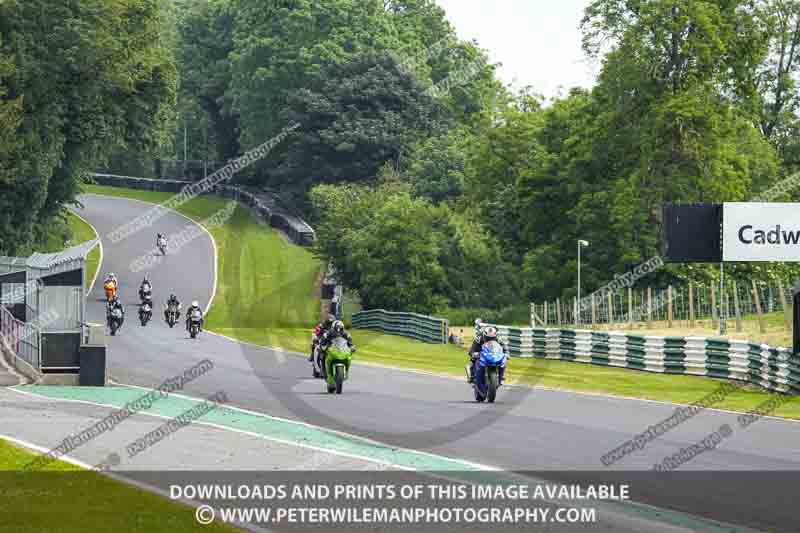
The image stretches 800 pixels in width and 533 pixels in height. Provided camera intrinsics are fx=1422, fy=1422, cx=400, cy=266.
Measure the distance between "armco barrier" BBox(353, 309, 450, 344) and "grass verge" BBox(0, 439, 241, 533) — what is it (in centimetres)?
3953

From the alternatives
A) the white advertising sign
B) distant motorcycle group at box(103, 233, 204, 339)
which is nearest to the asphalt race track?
distant motorcycle group at box(103, 233, 204, 339)

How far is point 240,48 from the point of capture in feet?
360

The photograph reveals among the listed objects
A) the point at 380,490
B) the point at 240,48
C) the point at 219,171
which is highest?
the point at 240,48

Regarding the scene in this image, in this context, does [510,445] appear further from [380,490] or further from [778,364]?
[778,364]

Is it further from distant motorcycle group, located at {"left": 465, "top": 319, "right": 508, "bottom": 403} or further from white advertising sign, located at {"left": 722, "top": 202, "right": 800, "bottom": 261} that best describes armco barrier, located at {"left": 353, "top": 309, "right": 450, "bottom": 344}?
distant motorcycle group, located at {"left": 465, "top": 319, "right": 508, "bottom": 403}

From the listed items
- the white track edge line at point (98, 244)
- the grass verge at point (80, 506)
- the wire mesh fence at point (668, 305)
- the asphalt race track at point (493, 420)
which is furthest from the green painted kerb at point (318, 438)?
the white track edge line at point (98, 244)

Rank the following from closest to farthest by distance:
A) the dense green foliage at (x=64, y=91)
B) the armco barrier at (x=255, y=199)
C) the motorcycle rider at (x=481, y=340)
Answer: the motorcycle rider at (x=481, y=340)
the dense green foliage at (x=64, y=91)
the armco barrier at (x=255, y=199)

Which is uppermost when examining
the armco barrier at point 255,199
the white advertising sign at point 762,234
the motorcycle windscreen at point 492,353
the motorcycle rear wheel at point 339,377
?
the armco barrier at point 255,199

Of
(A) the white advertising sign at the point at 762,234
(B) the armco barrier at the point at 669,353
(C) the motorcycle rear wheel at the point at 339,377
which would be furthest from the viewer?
(A) the white advertising sign at the point at 762,234

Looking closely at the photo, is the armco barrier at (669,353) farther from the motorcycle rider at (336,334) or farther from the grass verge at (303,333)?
the motorcycle rider at (336,334)

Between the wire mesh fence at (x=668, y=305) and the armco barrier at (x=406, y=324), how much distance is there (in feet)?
13.7

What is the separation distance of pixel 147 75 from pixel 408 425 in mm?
47140

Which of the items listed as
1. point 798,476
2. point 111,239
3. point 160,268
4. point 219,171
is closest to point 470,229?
point 160,268

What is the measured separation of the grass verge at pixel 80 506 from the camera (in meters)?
11.8
